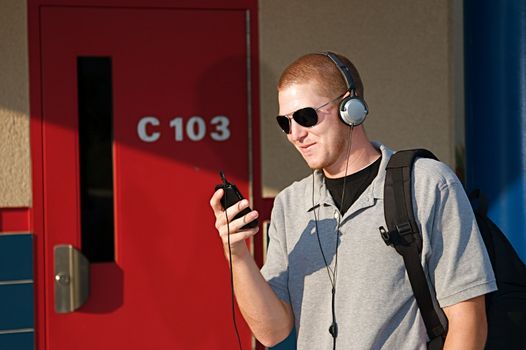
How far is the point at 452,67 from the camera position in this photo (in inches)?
178

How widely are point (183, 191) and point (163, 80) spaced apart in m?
0.58

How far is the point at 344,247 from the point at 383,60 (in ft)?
8.03

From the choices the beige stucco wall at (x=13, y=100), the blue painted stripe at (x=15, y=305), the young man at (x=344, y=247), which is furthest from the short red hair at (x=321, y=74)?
the blue painted stripe at (x=15, y=305)

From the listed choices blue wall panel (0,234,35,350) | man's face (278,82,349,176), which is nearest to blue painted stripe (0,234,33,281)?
blue wall panel (0,234,35,350)

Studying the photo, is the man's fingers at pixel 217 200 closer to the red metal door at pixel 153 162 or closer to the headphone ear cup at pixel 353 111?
the headphone ear cup at pixel 353 111

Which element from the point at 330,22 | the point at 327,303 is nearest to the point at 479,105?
the point at 330,22

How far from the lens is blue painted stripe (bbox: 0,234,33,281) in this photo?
398 centimetres

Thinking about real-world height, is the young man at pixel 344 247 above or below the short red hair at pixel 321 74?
below

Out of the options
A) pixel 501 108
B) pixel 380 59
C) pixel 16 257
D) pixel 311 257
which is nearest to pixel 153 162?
pixel 16 257

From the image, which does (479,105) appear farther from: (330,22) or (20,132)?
(20,132)

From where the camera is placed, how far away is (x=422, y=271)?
2068 mm

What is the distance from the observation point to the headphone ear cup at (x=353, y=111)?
2.19 m

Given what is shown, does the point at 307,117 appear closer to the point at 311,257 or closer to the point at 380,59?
the point at 311,257

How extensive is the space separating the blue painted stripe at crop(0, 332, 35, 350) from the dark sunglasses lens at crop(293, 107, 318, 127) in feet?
7.82
